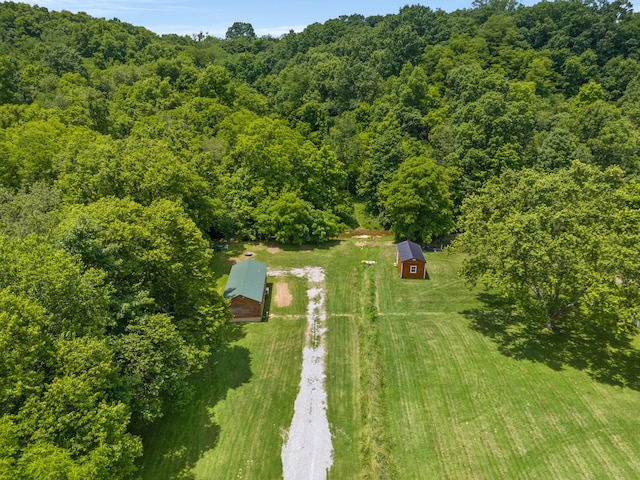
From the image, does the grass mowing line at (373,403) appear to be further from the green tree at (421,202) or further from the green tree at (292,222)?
the green tree at (421,202)

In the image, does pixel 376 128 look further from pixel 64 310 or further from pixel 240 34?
pixel 240 34

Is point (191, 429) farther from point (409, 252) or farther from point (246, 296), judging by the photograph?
point (409, 252)

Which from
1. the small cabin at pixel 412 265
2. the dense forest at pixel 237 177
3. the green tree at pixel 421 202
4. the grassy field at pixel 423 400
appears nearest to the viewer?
the dense forest at pixel 237 177

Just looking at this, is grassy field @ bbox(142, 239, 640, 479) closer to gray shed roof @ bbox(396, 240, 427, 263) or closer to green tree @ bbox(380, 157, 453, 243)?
gray shed roof @ bbox(396, 240, 427, 263)

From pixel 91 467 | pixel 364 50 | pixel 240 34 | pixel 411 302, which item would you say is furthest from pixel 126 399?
pixel 240 34

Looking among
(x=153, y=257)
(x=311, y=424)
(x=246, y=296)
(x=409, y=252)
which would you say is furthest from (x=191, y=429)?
(x=409, y=252)

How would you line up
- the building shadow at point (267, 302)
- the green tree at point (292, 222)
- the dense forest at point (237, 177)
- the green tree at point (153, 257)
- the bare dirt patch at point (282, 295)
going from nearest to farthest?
the dense forest at point (237, 177), the green tree at point (153, 257), the building shadow at point (267, 302), the bare dirt patch at point (282, 295), the green tree at point (292, 222)

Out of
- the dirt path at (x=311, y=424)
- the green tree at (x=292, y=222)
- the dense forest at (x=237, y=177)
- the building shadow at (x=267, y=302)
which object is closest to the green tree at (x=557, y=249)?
the dense forest at (x=237, y=177)
